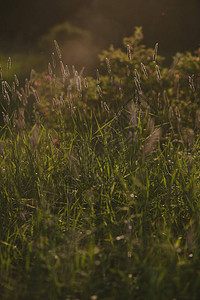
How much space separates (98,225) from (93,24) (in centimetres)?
1104

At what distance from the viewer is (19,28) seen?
12398 mm

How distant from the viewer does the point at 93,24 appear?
12547mm

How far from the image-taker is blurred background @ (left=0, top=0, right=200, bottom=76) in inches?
440

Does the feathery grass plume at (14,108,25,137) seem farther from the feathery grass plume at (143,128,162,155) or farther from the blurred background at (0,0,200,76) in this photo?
the blurred background at (0,0,200,76)

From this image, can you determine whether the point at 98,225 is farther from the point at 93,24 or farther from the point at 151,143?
the point at 93,24

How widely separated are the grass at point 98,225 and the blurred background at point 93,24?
8.06 metres

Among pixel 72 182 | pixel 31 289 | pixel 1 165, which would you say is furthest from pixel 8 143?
pixel 31 289

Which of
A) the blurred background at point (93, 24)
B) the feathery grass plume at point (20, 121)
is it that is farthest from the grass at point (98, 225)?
the blurred background at point (93, 24)

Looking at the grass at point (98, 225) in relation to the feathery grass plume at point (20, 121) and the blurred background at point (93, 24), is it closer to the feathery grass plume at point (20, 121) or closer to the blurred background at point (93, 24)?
the feathery grass plume at point (20, 121)

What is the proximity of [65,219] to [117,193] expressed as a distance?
0.41 metres

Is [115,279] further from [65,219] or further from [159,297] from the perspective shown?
Answer: [65,219]

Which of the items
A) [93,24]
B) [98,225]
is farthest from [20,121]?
[93,24]

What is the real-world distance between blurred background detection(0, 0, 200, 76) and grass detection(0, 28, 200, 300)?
Answer: 8059 millimetres

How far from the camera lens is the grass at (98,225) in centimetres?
190
